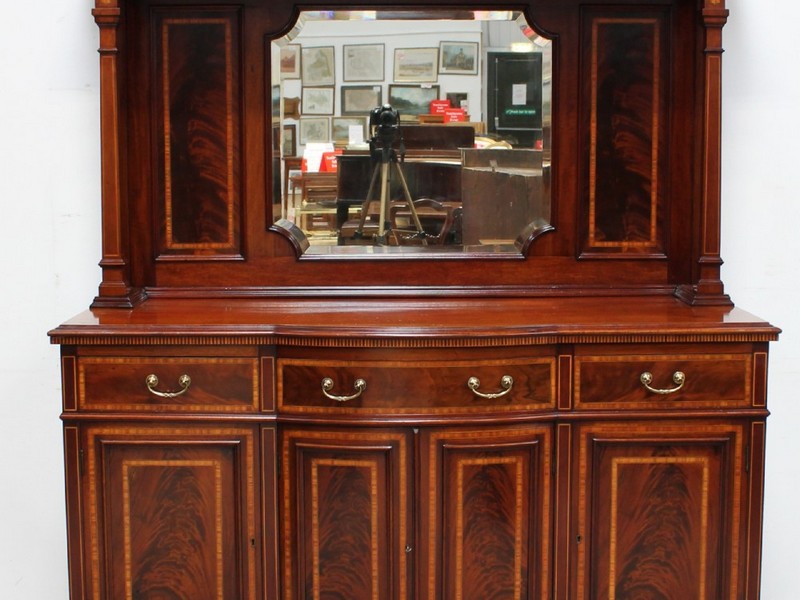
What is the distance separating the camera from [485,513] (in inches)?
110

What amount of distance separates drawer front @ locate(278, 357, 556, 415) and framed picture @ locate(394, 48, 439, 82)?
837 mm

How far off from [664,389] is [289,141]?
1.19m

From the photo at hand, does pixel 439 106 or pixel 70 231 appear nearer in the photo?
pixel 439 106

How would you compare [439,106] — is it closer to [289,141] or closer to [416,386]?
[289,141]

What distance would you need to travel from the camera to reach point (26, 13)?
320 cm

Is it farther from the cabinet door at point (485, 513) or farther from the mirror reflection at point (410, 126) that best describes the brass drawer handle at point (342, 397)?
the mirror reflection at point (410, 126)

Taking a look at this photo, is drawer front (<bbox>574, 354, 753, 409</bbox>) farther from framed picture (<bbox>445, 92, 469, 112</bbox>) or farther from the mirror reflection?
framed picture (<bbox>445, 92, 469, 112</bbox>)

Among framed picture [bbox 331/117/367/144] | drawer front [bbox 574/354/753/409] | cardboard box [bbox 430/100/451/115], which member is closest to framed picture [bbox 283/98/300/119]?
framed picture [bbox 331/117/367/144]

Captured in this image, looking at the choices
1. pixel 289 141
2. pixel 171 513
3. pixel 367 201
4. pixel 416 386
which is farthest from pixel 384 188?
pixel 171 513

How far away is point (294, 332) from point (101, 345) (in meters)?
0.47

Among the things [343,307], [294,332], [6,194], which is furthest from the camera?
[6,194]

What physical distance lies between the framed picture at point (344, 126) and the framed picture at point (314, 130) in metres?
0.02

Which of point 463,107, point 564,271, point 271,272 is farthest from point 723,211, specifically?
point 271,272

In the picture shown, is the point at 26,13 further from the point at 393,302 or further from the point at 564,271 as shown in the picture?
the point at 564,271
